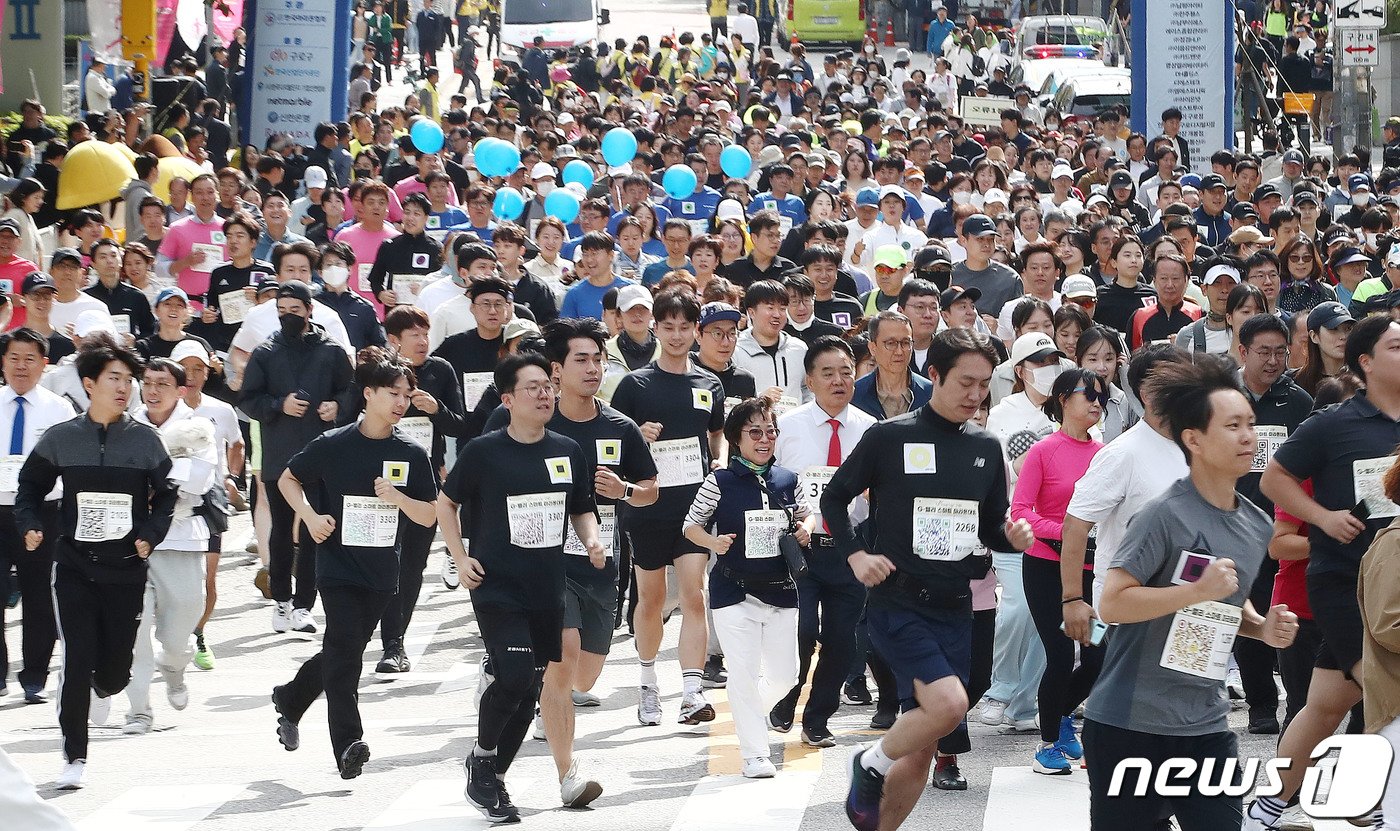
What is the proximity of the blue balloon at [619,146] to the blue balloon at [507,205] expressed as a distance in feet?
9.08

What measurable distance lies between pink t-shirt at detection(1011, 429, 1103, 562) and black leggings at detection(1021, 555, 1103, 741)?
23 cm

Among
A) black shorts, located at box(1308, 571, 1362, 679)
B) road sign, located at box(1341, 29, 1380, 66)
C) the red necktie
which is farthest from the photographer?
road sign, located at box(1341, 29, 1380, 66)

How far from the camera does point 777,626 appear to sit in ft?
29.7

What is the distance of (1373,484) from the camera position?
7.13 m

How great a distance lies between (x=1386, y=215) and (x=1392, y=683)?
41.2ft

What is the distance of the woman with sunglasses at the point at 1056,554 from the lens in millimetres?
8602

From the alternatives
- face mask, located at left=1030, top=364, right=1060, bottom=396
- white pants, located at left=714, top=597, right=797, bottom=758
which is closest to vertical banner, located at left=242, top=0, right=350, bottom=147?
face mask, located at left=1030, top=364, right=1060, bottom=396

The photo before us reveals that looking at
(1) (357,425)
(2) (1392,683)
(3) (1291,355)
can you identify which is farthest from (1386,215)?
(2) (1392,683)

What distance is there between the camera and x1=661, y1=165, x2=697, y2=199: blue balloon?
19031 mm

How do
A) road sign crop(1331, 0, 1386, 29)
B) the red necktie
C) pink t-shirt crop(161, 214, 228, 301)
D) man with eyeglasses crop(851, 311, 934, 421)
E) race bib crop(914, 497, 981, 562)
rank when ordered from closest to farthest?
race bib crop(914, 497, 981, 562), the red necktie, man with eyeglasses crop(851, 311, 934, 421), pink t-shirt crop(161, 214, 228, 301), road sign crop(1331, 0, 1386, 29)

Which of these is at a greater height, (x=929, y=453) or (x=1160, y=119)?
(x=1160, y=119)

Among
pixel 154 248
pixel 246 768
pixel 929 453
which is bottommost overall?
pixel 246 768

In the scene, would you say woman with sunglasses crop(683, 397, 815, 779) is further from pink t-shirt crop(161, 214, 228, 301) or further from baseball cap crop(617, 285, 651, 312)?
pink t-shirt crop(161, 214, 228, 301)

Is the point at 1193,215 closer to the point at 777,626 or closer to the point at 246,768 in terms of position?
the point at 777,626
